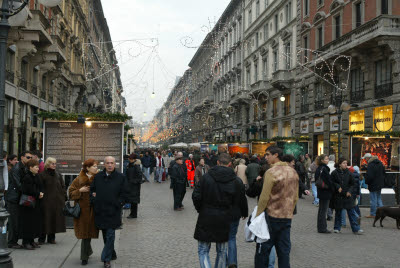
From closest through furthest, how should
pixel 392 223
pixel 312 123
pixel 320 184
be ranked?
pixel 320 184 → pixel 392 223 → pixel 312 123

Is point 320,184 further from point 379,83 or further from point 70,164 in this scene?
point 379,83

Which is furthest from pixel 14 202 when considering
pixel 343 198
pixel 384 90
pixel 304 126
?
pixel 304 126

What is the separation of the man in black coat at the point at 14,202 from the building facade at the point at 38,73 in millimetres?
5380

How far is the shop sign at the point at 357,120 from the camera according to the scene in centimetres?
2427

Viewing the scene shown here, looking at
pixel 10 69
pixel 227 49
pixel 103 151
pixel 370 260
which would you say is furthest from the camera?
pixel 227 49

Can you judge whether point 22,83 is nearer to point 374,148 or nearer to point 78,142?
point 78,142

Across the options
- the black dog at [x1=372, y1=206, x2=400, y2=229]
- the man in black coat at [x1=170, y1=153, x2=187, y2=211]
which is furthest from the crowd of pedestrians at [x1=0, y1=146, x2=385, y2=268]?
the man in black coat at [x1=170, y1=153, x2=187, y2=211]

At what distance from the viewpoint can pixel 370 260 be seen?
750 centimetres

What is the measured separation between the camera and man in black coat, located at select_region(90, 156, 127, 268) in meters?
6.76

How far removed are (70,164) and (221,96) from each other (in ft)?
153

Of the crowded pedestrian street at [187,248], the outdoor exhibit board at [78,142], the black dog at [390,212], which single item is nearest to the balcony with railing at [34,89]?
the outdoor exhibit board at [78,142]

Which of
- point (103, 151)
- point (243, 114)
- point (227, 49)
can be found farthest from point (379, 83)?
point (227, 49)

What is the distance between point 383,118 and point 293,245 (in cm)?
1555

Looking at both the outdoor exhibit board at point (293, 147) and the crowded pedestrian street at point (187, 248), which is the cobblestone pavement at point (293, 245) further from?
the outdoor exhibit board at point (293, 147)
